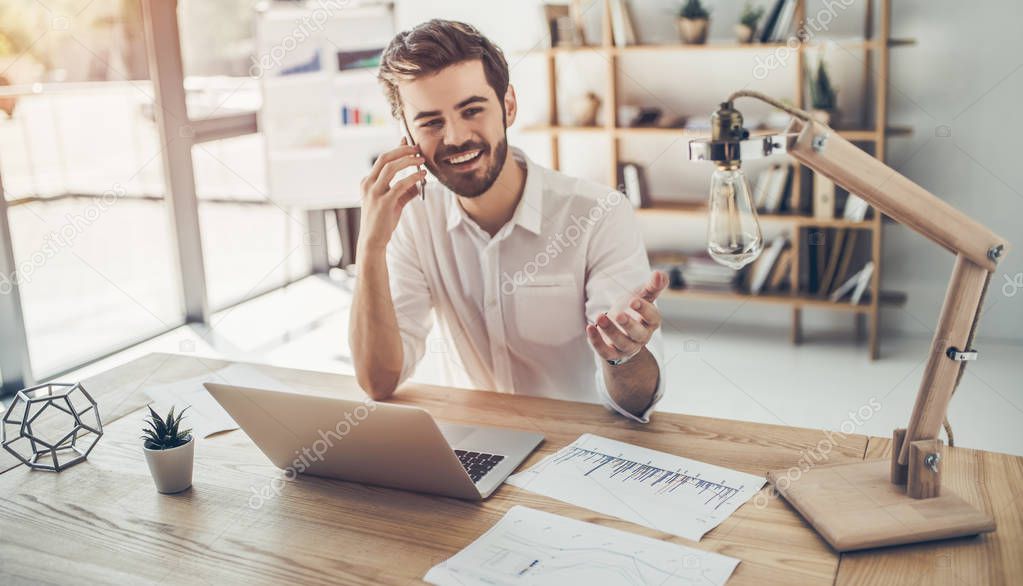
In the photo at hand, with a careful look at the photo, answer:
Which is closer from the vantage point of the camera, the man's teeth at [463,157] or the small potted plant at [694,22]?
the man's teeth at [463,157]

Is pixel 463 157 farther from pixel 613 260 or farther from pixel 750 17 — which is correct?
pixel 750 17

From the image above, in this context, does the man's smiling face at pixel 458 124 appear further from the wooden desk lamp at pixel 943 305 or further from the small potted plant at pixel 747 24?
the small potted plant at pixel 747 24

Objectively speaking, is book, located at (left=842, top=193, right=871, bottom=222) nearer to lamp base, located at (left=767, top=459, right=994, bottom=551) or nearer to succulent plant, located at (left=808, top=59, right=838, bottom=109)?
succulent plant, located at (left=808, top=59, right=838, bottom=109)

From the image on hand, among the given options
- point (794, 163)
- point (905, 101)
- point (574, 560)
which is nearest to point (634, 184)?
point (794, 163)

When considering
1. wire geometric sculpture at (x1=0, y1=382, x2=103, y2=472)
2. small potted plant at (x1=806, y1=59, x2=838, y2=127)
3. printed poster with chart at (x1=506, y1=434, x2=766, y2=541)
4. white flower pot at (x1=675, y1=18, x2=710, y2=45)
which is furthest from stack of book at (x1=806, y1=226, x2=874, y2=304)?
wire geometric sculpture at (x1=0, y1=382, x2=103, y2=472)

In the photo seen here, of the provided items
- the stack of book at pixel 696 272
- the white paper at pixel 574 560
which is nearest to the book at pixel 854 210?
the stack of book at pixel 696 272

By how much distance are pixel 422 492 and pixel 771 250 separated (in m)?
3.26

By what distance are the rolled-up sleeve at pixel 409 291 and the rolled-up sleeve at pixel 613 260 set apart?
0.38 meters

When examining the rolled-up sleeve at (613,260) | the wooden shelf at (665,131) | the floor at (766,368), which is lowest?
→ the floor at (766,368)

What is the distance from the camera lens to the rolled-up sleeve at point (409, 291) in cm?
201

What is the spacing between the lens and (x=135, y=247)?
5152 millimetres

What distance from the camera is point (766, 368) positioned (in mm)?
3936

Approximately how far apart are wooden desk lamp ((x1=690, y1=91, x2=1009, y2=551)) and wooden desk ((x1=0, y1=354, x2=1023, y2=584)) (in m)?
0.03

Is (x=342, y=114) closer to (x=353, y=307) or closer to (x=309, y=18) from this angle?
(x=309, y=18)
